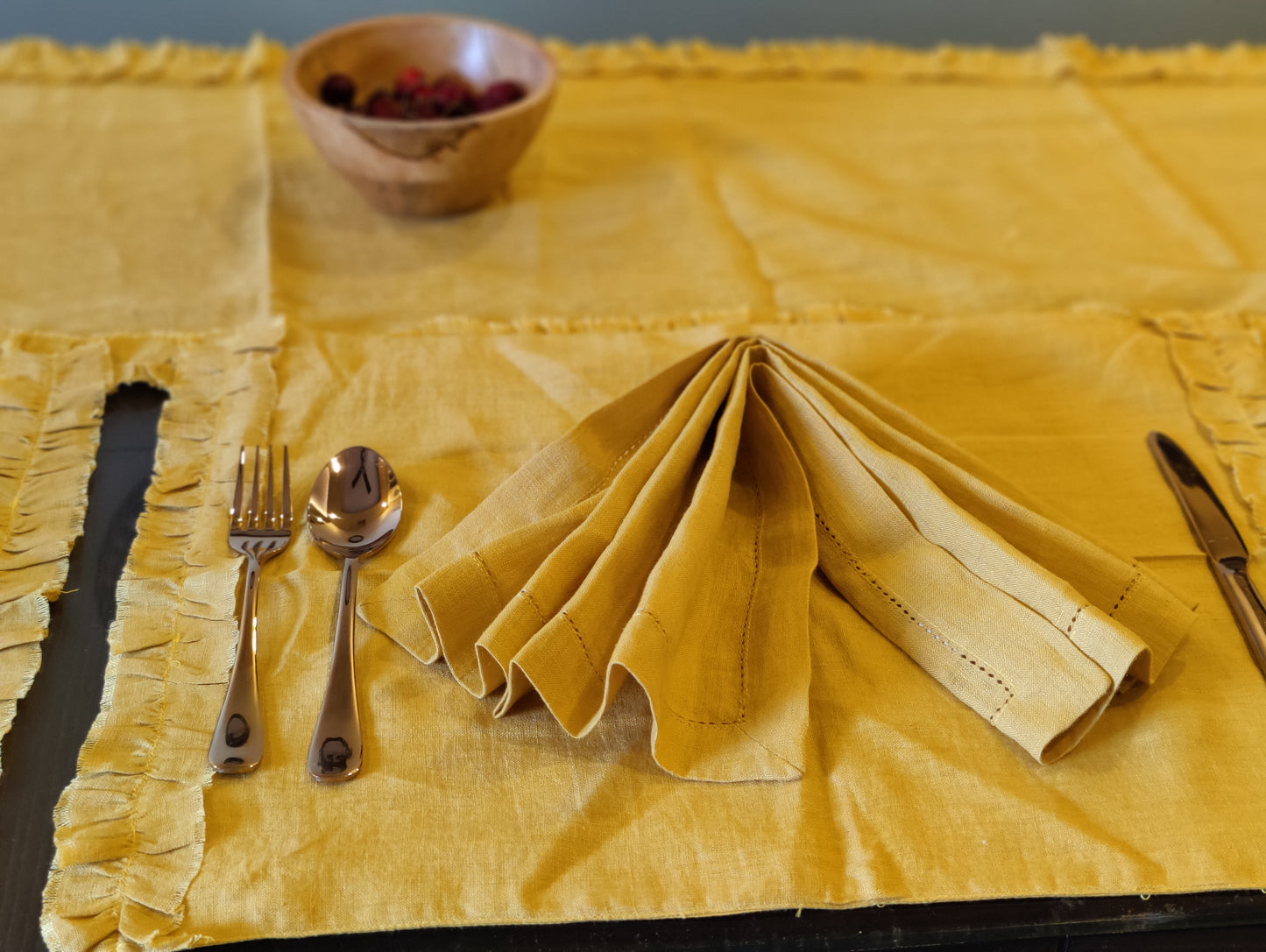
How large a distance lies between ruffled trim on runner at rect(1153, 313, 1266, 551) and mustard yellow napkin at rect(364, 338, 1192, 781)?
0.18 metres

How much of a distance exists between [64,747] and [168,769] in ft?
0.21

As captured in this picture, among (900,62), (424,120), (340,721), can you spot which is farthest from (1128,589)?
(900,62)

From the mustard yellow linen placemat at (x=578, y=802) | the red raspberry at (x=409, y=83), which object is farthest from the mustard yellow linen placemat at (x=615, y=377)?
the red raspberry at (x=409, y=83)

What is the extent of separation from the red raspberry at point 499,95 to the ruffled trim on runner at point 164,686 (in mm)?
285

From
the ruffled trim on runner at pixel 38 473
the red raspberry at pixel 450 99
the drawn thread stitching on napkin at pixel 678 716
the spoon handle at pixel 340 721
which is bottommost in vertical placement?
the ruffled trim on runner at pixel 38 473

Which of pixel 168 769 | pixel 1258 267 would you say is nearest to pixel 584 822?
pixel 168 769

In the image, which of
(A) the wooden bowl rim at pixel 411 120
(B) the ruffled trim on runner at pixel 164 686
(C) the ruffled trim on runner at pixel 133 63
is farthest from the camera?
(C) the ruffled trim on runner at pixel 133 63

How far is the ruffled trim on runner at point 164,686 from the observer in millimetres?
446

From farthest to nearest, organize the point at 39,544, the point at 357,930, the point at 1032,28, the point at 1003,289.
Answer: the point at 1032,28 < the point at 1003,289 < the point at 39,544 < the point at 357,930

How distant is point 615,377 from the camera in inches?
28.8

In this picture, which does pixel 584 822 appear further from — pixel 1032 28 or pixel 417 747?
Answer: pixel 1032 28

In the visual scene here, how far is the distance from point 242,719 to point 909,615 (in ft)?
1.09

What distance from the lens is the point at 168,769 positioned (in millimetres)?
489

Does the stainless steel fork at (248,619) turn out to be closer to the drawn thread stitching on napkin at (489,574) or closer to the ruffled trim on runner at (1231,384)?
the drawn thread stitching on napkin at (489,574)
